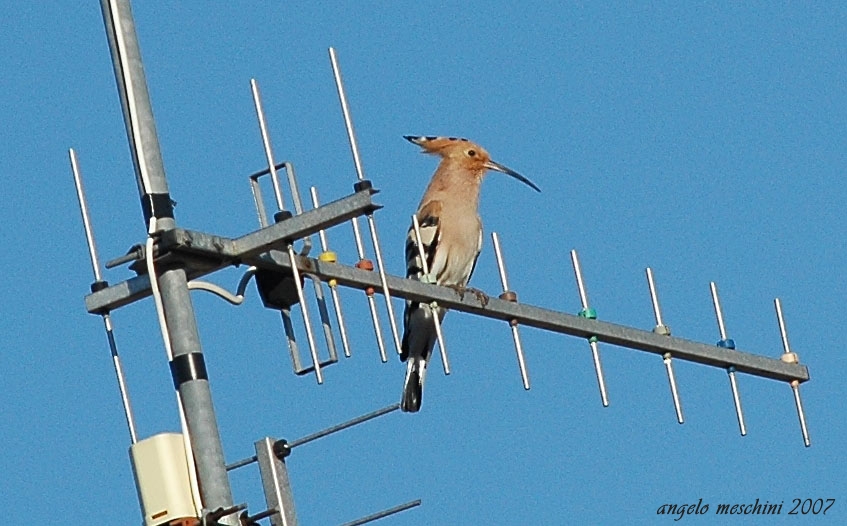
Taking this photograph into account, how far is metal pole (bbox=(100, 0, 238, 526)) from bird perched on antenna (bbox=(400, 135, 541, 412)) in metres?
5.08

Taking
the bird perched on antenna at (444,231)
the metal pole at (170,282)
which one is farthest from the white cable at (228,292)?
the bird perched on antenna at (444,231)

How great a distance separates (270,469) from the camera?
591 cm

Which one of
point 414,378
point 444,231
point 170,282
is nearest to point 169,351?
point 170,282

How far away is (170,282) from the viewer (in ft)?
18.3

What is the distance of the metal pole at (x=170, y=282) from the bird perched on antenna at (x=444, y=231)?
508cm

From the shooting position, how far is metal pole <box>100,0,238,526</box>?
542 cm

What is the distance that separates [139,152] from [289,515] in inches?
50.4

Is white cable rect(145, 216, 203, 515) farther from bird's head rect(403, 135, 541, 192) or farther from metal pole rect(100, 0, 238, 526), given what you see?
bird's head rect(403, 135, 541, 192)

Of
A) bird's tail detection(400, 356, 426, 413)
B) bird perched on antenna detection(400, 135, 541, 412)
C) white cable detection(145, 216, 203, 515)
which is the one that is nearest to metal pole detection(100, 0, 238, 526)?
white cable detection(145, 216, 203, 515)

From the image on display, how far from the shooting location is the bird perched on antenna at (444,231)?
11.2 metres

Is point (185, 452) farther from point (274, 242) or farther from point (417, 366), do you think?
point (417, 366)

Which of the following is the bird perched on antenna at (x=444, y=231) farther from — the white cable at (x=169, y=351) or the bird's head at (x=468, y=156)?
the white cable at (x=169, y=351)

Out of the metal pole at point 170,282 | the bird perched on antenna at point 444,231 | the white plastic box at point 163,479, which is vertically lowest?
the white plastic box at point 163,479

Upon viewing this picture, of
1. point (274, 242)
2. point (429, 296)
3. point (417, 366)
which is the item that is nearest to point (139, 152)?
point (274, 242)
